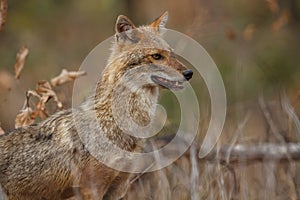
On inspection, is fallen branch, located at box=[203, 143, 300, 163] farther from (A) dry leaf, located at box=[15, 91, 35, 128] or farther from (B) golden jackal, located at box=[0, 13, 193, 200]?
(A) dry leaf, located at box=[15, 91, 35, 128]

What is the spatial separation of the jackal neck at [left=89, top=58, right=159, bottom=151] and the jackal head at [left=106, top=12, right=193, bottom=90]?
0.01m

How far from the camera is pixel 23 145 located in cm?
775

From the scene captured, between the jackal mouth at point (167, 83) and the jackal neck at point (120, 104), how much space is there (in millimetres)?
152

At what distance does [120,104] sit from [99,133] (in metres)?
0.31

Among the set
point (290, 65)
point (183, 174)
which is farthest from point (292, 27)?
point (183, 174)

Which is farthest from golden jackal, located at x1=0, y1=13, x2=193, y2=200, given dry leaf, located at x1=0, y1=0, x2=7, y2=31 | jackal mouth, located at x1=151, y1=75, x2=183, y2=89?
dry leaf, located at x1=0, y1=0, x2=7, y2=31

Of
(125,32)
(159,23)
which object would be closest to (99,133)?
(125,32)

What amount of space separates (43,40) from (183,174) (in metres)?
12.4

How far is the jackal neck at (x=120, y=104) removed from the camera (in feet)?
25.0

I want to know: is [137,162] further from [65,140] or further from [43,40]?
[43,40]

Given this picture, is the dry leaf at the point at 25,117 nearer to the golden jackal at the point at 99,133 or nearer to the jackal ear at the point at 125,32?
the golden jackal at the point at 99,133

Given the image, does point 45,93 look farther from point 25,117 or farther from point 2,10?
point 2,10

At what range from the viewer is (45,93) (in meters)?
8.80

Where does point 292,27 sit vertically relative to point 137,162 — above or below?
below
